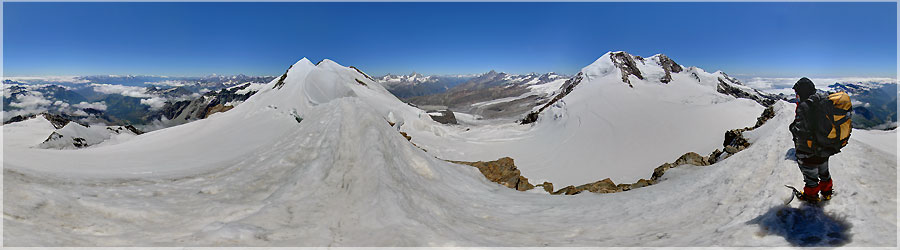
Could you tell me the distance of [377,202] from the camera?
311 inches

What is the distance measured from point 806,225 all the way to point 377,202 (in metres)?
8.57

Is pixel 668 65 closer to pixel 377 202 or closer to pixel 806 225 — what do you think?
pixel 806 225

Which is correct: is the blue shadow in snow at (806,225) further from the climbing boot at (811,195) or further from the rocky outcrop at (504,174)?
the rocky outcrop at (504,174)

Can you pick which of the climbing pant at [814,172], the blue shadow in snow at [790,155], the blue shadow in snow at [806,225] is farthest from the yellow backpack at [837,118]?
the blue shadow in snow at [790,155]

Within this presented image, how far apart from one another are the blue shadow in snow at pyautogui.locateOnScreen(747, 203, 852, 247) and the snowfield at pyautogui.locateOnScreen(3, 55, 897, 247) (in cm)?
3

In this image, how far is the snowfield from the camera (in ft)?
20.0

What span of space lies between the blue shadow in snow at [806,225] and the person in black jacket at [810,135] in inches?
17.4

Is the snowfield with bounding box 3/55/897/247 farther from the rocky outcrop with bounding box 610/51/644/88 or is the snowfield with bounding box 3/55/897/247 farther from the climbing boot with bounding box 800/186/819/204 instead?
the rocky outcrop with bounding box 610/51/644/88

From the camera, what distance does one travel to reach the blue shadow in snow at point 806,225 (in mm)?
5969

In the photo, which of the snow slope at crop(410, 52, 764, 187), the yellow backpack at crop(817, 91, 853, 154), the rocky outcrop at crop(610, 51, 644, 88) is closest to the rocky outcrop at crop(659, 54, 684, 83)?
the rocky outcrop at crop(610, 51, 644, 88)

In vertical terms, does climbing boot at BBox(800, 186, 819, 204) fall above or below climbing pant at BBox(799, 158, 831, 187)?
below


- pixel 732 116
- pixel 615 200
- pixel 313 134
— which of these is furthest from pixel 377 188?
pixel 732 116

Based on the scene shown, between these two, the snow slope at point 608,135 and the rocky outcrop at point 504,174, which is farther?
the snow slope at point 608,135

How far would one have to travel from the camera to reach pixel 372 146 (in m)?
10.6
